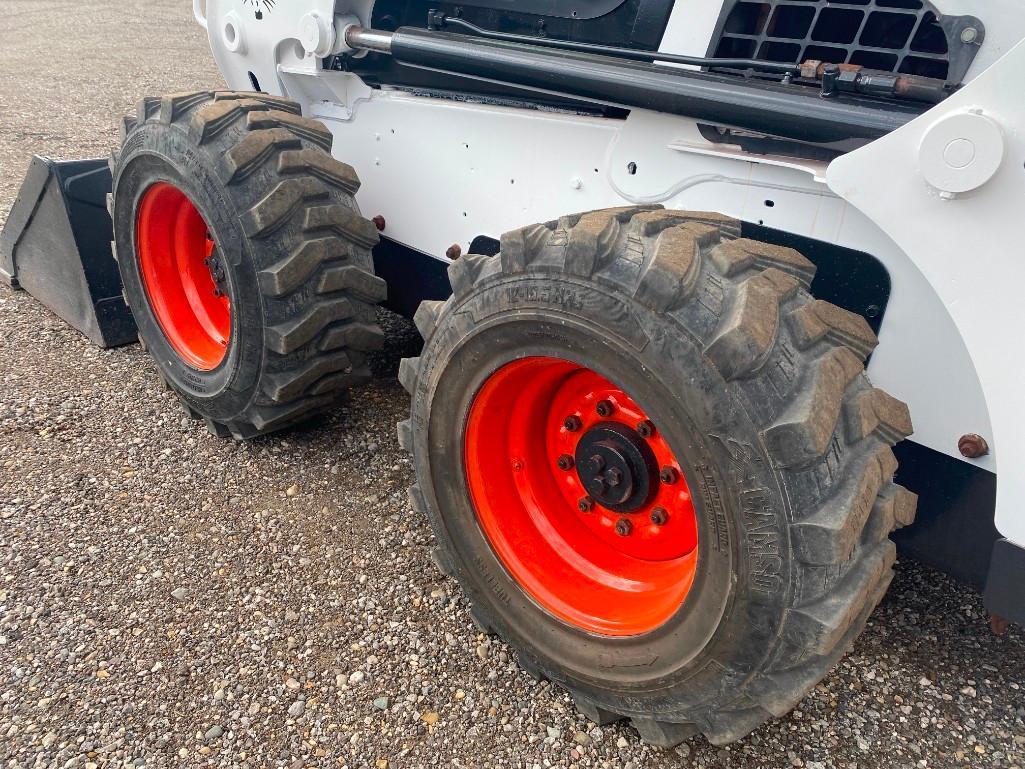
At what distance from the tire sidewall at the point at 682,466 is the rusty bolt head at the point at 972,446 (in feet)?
1.87

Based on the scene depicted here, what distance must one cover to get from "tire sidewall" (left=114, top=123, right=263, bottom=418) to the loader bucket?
0.42 metres

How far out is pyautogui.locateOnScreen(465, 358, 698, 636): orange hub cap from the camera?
6.20 ft

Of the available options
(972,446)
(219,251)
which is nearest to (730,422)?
(972,446)

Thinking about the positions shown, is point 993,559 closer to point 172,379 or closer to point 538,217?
point 538,217

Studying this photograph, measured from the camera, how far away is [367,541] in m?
2.62

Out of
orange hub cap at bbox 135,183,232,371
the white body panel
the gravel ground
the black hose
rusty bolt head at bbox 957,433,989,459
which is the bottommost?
the gravel ground

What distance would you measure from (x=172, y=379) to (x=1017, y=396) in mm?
2755

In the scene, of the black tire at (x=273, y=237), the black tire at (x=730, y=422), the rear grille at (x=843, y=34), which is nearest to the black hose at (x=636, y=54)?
the rear grille at (x=843, y=34)

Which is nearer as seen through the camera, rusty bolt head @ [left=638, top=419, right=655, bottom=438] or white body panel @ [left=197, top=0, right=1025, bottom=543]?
white body panel @ [left=197, top=0, right=1025, bottom=543]

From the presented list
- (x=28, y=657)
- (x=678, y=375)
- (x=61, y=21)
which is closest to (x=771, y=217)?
(x=678, y=375)

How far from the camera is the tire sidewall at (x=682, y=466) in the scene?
1504 mm

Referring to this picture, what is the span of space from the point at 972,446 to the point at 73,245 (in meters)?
3.42

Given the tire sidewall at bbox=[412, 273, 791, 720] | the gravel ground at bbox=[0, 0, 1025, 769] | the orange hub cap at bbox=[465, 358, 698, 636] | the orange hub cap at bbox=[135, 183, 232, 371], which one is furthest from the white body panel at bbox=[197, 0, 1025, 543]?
the gravel ground at bbox=[0, 0, 1025, 769]

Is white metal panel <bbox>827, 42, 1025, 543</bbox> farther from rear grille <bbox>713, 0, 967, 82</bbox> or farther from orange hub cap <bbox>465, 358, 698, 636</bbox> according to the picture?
orange hub cap <bbox>465, 358, 698, 636</bbox>
